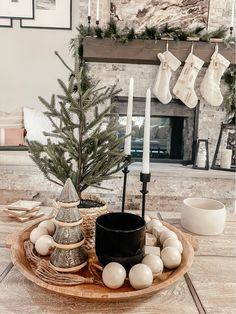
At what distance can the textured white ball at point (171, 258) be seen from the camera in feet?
2.91

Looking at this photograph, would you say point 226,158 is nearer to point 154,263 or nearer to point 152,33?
point 152,33

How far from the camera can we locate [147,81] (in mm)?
3814

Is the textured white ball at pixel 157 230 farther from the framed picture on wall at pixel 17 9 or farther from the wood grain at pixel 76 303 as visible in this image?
the framed picture on wall at pixel 17 9

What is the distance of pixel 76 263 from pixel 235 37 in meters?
3.37

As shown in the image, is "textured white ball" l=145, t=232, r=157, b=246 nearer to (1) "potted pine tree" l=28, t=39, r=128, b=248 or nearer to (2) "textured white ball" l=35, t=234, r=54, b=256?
(1) "potted pine tree" l=28, t=39, r=128, b=248

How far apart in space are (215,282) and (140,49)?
2.94 m

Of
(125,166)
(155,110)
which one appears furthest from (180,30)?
(125,166)

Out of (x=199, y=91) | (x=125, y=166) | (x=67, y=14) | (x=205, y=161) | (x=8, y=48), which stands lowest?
(x=205, y=161)

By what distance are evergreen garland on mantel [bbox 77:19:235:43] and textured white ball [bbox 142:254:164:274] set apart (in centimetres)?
290

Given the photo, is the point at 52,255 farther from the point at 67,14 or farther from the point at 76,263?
the point at 67,14

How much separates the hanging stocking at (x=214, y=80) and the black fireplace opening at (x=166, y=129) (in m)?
0.26

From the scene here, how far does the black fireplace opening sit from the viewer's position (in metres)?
3.84

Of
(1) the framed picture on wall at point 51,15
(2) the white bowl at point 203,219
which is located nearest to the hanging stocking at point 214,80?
(1) the framed picture on wall at point 51,15

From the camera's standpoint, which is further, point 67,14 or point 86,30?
point 67,14
